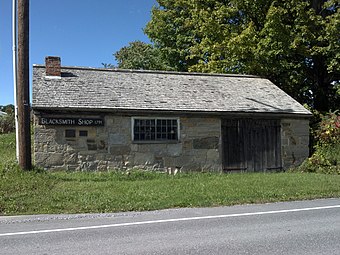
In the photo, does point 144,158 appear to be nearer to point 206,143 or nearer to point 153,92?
point 206,143

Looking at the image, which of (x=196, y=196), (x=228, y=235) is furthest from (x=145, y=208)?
(x=228, y=235)

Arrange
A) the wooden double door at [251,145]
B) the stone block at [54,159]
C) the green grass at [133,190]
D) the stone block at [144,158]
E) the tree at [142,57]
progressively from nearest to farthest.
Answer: the green grass at [133,190] → the stone block at [54,159] → the stone block at [144,158] → the wooden double door at [251,145] → the tree at [142,57]

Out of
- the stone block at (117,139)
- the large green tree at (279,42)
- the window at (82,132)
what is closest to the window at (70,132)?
the window at (82,132)

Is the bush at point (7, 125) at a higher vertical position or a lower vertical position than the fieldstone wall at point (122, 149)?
higher

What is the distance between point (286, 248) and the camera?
18.1 feet

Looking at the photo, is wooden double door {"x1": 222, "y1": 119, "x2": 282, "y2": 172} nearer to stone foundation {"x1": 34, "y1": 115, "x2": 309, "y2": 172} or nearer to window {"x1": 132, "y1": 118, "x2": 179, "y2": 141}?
stone foundation {"x1": 34, "y1": 115, "x2": 309, "y2": 172}

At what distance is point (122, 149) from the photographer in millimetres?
14422

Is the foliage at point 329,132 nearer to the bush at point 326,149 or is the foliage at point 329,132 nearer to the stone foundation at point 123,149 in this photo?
the bush at point 326,149

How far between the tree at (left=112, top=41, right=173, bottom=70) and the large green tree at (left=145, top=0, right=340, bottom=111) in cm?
642

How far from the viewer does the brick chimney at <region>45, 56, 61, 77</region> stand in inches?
615

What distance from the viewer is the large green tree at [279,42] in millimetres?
19609

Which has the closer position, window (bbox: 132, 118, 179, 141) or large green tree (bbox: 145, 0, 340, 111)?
window (bbox: 132, 118, 179, 141)

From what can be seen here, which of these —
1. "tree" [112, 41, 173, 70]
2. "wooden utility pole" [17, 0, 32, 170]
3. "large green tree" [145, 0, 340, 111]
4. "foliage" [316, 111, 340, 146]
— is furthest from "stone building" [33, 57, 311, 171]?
"tree" [112, 41, 173, 70]

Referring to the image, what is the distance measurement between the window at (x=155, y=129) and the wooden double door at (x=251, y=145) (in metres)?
2.22
